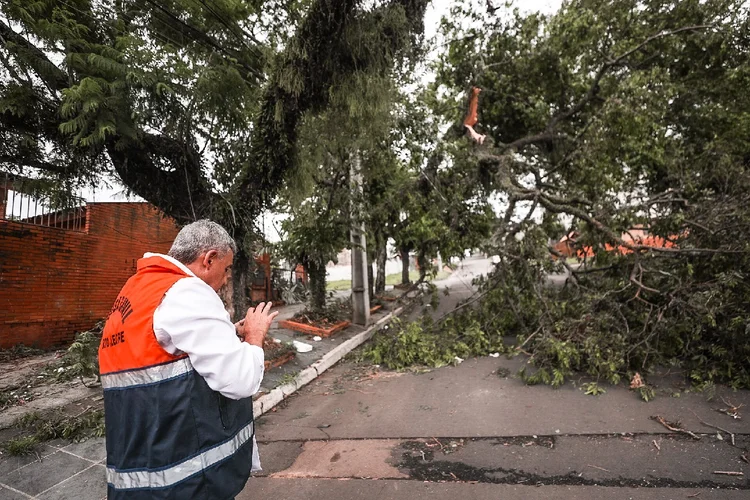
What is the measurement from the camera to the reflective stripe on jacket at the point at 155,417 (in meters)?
1.44

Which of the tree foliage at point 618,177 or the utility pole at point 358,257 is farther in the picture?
the utility pole at point 358,257

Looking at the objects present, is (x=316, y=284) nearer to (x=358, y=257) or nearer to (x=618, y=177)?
(x=358, y=257)

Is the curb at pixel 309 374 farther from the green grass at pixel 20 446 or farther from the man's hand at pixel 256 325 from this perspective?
the man's hand at pixel 256 325

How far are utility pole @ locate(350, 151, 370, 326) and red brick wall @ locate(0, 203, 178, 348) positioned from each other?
3.58 m

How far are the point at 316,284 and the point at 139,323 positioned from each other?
787 cm

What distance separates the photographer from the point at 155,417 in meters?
1.43

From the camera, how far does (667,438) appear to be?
359 cm

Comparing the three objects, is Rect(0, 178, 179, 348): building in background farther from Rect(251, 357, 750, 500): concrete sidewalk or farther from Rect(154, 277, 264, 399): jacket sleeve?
Rect(154, 277, 264, 399): jacket sleeve

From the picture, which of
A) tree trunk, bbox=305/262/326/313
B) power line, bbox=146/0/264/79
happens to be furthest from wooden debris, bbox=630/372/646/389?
power line, bbox=146/0/264/79

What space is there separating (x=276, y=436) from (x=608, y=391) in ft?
12.8

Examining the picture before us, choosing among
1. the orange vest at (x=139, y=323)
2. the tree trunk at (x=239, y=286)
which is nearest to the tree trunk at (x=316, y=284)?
the tree trunk at (x=239, y=286)

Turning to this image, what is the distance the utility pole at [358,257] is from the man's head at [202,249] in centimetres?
669

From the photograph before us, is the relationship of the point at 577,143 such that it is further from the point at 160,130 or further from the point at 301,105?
the point at 160,130

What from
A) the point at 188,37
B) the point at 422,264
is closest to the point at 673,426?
the point at 422,264
